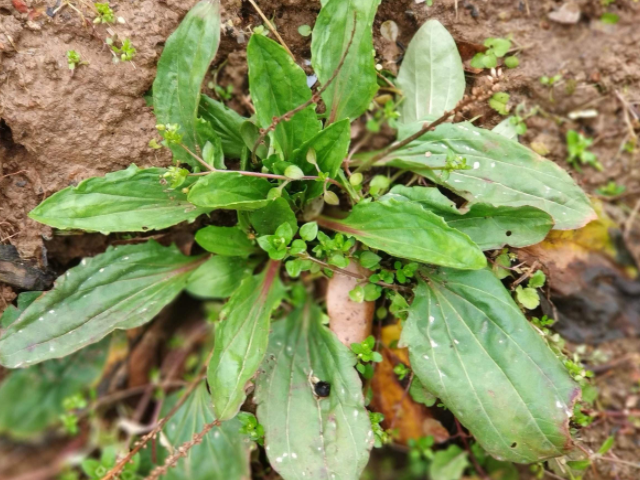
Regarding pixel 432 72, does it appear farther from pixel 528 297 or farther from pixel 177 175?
pixel 177 175

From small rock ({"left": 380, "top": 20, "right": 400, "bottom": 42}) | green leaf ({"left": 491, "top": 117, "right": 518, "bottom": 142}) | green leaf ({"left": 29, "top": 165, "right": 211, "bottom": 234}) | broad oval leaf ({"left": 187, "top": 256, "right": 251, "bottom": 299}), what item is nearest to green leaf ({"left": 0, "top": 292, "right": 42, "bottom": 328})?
green leaf ({"left": 29, "top": 165, "right": 211, "bottom": 234})

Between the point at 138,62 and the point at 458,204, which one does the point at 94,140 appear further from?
the point at 458,204

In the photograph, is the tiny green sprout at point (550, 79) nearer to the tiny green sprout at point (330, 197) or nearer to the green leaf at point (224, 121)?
the tiny green sprout at point (330, 197)

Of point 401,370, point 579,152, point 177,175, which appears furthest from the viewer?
point 579,152

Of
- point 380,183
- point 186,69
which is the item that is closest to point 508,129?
point 380,183

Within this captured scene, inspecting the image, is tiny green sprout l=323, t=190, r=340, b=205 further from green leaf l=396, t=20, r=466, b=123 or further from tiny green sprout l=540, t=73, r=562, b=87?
tiny green sprout l=540, t=73, r=562, b=87

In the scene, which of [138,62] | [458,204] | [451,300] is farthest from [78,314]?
[458,204]
